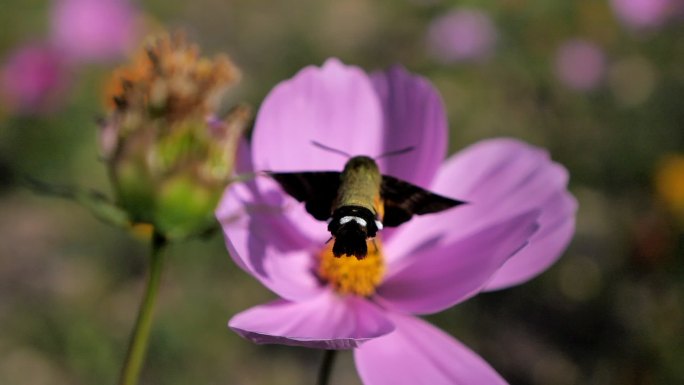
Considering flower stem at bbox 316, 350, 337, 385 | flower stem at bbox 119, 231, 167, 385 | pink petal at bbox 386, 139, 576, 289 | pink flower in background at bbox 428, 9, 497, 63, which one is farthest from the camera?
pink flower in background at bbox 428, 9, 497, 63

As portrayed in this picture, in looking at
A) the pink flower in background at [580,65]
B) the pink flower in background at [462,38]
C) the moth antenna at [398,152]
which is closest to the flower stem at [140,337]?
the moth antenna at [398,152]

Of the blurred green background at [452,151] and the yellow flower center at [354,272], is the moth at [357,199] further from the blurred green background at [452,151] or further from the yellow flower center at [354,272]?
the blurred green background at [452,151]

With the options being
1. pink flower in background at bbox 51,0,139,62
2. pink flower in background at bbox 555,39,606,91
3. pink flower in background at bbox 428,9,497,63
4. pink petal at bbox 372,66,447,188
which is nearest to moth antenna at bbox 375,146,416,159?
pink petal at bbox 372,66,447,188

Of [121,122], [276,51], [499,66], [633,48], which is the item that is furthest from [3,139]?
[633,48]

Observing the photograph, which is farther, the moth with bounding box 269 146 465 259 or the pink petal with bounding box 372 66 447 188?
the pink petal with bounding box 372 66 447 188

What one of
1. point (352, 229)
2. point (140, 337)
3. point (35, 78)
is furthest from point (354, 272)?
point (35, 78)

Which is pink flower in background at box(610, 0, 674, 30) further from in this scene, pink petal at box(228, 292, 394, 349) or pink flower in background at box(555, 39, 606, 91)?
pink petal at box(228, 292, 394, 349)

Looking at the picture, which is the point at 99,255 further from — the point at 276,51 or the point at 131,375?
the point at 131,375
